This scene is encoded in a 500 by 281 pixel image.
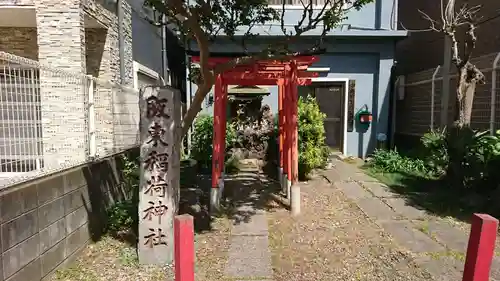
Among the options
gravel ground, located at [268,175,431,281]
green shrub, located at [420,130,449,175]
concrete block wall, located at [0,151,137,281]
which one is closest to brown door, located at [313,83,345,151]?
green shrub, located at [420,130,449,175]

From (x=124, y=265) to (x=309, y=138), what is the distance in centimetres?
570

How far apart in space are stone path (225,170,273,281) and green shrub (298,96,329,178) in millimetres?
2015

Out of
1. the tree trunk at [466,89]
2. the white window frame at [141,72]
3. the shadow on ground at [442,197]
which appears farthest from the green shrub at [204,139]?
the tree trunk at [466,89]

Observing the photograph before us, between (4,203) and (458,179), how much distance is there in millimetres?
7361

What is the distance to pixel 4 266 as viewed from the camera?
10.7 feet

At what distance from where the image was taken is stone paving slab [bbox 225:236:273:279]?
14.2 ft

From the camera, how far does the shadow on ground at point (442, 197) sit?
6.37 m

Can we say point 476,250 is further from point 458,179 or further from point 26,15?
point 26,15

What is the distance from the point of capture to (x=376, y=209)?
6.89 m

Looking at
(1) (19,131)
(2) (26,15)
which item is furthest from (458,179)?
(2) (26,15)

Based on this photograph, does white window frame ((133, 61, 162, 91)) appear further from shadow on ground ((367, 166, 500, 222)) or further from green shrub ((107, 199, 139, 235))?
shadow on ground ((367, 166, 500, 222))

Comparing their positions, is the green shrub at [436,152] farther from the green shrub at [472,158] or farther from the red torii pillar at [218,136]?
the red torii pillar at [218,136]

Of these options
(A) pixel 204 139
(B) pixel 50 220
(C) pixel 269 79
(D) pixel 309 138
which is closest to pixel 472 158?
(D) pixel 309 138

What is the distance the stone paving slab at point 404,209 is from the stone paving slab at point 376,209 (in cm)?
13
